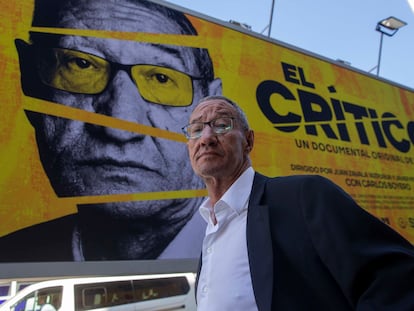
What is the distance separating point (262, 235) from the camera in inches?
32.0

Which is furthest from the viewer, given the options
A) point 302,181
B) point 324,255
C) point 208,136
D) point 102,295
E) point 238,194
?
point 102,295

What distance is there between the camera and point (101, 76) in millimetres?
2262

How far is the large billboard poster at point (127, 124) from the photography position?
73.7 inches

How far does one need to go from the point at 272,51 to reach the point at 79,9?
165 cm

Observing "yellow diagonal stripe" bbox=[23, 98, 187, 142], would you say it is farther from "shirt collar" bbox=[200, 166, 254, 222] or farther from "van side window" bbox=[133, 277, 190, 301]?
"shirt collar" bbox=[200, 166, 254, 222]

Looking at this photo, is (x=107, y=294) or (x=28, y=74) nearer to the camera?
(x=28, y=74)

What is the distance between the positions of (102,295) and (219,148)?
179cm

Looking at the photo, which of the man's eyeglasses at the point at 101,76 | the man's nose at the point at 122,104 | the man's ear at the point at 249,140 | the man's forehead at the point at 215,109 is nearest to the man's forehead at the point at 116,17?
the man's eyeglasses at the point at 101,76

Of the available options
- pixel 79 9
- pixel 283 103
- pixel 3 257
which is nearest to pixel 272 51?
pixel 283 103

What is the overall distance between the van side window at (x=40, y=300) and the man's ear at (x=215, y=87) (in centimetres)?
164

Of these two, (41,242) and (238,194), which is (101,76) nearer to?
(41,242)

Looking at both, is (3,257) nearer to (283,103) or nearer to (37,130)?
(37,130)

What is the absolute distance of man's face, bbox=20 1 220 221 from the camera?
1988 mm

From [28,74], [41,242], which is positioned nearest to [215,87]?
[28,74]
